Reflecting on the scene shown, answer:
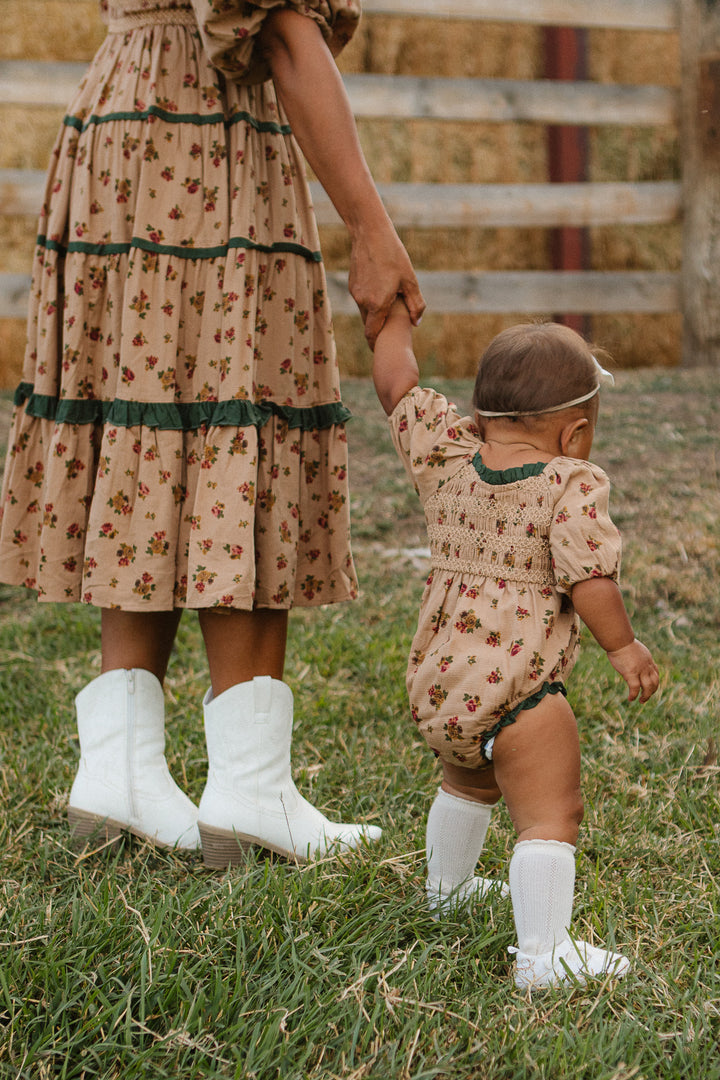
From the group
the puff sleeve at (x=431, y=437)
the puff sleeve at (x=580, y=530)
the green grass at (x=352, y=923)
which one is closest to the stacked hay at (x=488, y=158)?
the green grass at (x=352, y=923)

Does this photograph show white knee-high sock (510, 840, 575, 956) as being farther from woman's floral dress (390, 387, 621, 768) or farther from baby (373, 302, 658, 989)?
woman's floral dress (390, 387, 621, 768)

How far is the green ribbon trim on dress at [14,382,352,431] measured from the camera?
1619mm

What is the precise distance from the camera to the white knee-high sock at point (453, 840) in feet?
4.91

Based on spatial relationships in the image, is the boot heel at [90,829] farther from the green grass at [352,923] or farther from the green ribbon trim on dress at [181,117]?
the green ribbon trim on dress at [181,117]

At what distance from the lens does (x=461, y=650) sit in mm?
1413

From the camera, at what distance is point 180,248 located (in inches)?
65.0

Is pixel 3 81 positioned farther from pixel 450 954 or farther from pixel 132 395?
pixel 450 954

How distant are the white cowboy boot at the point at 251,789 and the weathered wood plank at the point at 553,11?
187 inches

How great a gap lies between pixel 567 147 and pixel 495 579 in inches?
187

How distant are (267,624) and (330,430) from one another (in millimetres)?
336

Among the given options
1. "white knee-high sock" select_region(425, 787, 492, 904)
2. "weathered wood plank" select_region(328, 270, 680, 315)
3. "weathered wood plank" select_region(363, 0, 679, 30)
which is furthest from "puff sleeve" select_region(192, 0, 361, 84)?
"weathered wood plank" select_region(363, 0, 679, 30)

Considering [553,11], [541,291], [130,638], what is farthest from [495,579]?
[553,11]

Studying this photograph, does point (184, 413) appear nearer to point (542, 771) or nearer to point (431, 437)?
point (431, 437)

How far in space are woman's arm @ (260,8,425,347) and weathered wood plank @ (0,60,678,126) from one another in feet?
13.7
